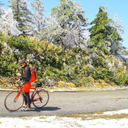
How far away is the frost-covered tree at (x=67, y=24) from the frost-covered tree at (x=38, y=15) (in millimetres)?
1133

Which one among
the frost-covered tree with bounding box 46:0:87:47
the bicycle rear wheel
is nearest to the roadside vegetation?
the frost-covered tree with bounding box 46:0:87:47

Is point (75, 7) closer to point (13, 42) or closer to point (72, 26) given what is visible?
point (72, 26)

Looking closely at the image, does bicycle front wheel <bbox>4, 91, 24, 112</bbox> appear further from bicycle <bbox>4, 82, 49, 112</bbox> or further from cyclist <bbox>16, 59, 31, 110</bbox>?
cyclist <bbox>16, 59, 31, 110</bbox>

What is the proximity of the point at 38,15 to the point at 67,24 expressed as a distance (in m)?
4.09

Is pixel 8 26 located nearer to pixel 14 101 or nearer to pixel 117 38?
pixel 14 101

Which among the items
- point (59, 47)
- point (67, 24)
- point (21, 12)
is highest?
point (21, 12)

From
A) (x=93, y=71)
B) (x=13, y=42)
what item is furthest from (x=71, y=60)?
(x=13, y=42)

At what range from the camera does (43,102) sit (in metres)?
7.01

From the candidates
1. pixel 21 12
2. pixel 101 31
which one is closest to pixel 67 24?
pixel 21 12

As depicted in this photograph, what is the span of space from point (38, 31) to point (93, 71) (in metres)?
8.58

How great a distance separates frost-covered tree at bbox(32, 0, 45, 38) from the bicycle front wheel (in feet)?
46.2

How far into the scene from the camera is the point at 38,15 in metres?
20.5

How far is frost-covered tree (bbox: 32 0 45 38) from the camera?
2020 cm

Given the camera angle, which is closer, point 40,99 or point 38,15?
point 40,99
